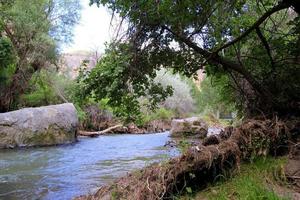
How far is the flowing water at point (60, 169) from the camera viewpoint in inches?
262

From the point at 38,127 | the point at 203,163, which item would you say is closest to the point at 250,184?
the point at 203,163

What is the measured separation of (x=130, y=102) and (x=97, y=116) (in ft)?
60.6

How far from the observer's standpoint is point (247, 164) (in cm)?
385

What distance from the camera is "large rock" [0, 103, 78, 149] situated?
14.3 meters

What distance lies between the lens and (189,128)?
739 inches

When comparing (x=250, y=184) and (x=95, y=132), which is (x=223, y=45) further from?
(x=95, y=132)

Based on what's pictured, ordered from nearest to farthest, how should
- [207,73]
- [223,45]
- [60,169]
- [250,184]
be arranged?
[250,184], [223,45], [207,73], [60,169]

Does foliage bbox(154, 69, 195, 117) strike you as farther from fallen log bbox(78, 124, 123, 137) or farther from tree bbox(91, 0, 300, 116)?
tree bbox(91, 0, 300, 116)

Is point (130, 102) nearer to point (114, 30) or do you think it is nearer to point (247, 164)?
point (114, 30)

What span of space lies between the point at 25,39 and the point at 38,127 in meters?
7.10

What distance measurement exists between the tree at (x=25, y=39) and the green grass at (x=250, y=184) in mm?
17032


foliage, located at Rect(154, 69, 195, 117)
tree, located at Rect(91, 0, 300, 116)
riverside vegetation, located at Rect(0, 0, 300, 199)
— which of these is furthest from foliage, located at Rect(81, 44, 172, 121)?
foliage, located at Rect(154, 69, 195, 117)

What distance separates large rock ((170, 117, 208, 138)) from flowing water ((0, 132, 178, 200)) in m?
5.84

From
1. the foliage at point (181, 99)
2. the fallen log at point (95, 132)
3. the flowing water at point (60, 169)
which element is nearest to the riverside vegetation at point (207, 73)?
the flowing water at point (60, 169)
